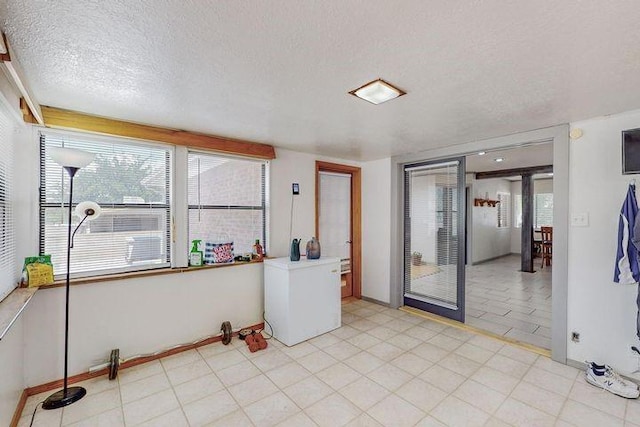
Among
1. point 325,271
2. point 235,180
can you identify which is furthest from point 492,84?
point 235,180

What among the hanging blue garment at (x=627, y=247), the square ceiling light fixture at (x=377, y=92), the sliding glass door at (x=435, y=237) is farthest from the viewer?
the sliding glass door at (x=435, y=237)

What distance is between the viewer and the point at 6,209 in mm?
1985

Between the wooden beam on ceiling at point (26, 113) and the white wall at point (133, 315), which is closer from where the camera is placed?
the wooden beam on ceiling at point (26, 113)

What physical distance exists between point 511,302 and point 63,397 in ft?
17.5

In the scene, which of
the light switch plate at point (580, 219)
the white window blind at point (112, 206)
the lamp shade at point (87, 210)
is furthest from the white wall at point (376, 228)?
the lamp shade at point (87, 210)

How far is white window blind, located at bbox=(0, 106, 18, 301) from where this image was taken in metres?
1.90

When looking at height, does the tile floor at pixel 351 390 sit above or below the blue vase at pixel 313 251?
below

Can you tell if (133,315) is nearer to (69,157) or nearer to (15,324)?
(15,324)

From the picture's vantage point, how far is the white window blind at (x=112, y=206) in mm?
2371

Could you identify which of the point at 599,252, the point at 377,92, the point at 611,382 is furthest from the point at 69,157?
the point at 611,382

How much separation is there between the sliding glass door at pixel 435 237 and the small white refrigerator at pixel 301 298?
1281 millimetres

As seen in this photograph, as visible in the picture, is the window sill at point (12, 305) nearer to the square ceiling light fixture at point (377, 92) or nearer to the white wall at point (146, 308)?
the white wall at point (146, 308)

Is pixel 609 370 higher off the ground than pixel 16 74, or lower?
lower

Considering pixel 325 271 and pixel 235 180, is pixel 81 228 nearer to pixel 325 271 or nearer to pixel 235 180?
pixel 235 180
